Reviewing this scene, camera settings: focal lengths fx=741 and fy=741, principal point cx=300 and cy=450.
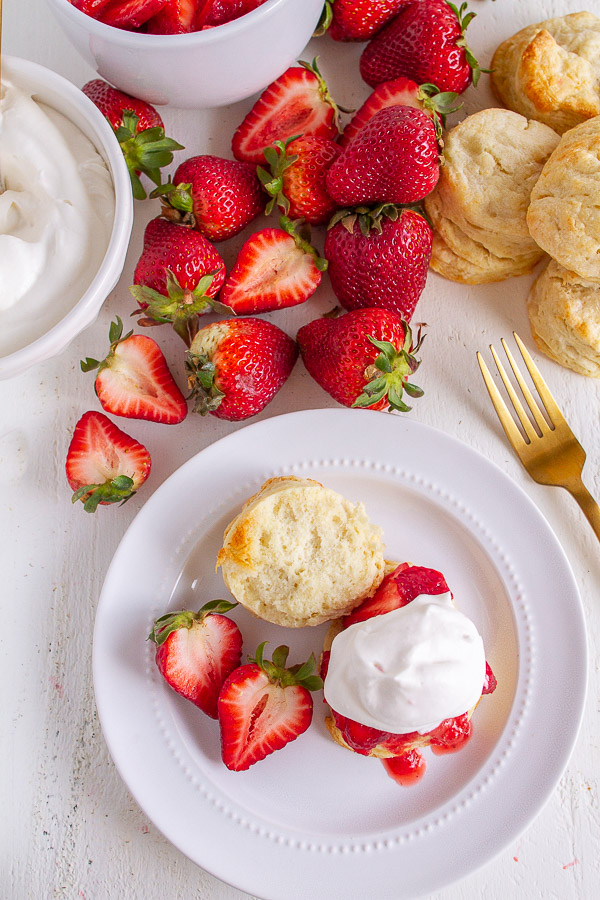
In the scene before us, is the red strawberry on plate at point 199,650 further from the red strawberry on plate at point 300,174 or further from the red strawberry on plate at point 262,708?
the red strawberry on plate at point 300,174

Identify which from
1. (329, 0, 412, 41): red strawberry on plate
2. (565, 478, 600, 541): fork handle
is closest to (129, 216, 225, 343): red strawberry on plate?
(329, 0, 412, 41): red strawberry on plate

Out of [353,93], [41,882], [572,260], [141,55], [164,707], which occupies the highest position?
[141,55]

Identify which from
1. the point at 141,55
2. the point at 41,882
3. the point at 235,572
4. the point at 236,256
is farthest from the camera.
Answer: the point at 236,256

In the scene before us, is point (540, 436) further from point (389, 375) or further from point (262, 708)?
point (262, 708)

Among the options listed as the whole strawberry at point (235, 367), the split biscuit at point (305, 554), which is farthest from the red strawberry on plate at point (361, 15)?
the split biscuit at point (305, 554)

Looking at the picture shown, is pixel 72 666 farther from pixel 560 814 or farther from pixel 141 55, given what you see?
pixel 141 55

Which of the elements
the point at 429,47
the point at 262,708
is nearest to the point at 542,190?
the point at 429,47

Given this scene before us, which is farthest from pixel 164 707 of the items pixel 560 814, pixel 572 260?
pixel 572 260
